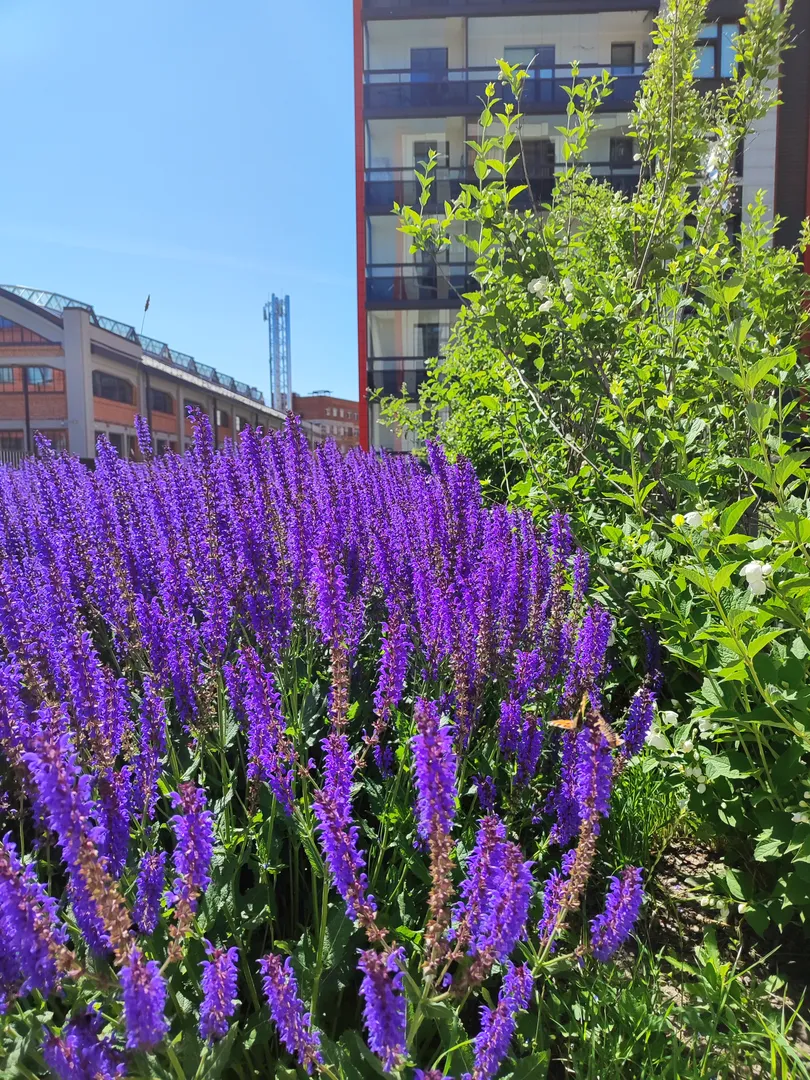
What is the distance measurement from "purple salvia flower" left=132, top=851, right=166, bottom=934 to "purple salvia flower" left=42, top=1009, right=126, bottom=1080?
0.95ft

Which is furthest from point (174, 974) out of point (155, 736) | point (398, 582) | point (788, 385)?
point (788, 385)

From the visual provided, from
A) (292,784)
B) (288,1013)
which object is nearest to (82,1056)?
(288,1013)

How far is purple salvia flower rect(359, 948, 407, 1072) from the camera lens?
3.32ft

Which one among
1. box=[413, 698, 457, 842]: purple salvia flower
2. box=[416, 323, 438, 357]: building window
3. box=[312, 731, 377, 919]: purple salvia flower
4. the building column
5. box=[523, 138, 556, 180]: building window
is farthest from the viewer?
the building column

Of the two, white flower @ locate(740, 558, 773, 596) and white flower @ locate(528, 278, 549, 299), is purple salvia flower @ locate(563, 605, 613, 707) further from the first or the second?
white flower @ locate(528, 278, 549, 299)

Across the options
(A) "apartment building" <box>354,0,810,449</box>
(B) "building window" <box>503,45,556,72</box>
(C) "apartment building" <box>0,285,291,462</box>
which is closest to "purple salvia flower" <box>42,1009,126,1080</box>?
(A) "apartment building" <box>354,0,810,449</box>

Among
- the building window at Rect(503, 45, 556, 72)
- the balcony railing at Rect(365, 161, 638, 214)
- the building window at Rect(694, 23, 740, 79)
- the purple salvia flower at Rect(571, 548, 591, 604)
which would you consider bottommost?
the purple salvia flower at Rect(571, 548, 591, 604)

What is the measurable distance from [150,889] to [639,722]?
139 centimetres

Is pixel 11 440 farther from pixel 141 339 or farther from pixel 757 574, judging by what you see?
pixel 757 574

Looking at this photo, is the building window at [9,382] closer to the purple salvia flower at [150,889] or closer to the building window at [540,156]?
the building window at [540,156]

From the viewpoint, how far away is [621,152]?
72.6ft

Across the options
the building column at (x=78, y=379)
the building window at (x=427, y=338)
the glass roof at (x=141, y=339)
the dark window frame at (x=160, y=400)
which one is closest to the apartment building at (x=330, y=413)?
the glass roof at (x=141, y=339)

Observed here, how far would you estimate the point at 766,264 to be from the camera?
3236 millimetres

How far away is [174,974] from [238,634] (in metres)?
1.33
